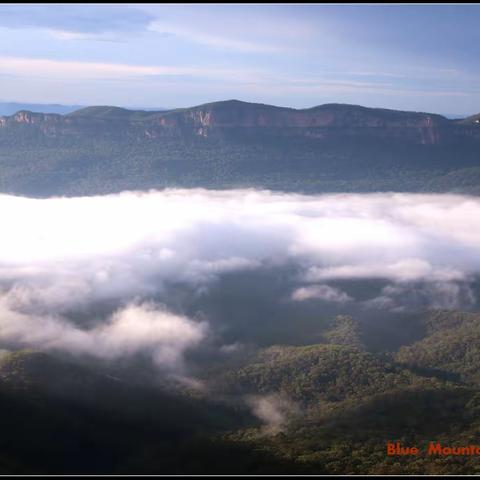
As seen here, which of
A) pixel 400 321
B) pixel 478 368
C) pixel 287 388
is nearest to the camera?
pixel 287 388

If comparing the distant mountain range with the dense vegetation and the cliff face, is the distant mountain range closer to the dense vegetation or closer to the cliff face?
the cliff face

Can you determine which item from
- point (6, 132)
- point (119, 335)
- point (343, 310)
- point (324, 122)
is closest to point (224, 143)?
point (324, 122)

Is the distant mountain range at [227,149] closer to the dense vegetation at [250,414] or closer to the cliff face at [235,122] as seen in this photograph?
the cliff face at [235,122]

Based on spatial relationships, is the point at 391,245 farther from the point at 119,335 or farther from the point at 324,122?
the point at 119,335

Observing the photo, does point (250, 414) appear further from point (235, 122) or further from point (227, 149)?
point (235, 122)

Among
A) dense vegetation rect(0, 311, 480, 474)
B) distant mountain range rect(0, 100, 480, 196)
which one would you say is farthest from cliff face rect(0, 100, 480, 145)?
dense vegetation rect(0, 311, 480, 474)

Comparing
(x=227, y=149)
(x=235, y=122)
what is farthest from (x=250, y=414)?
(x=235, y=122)
